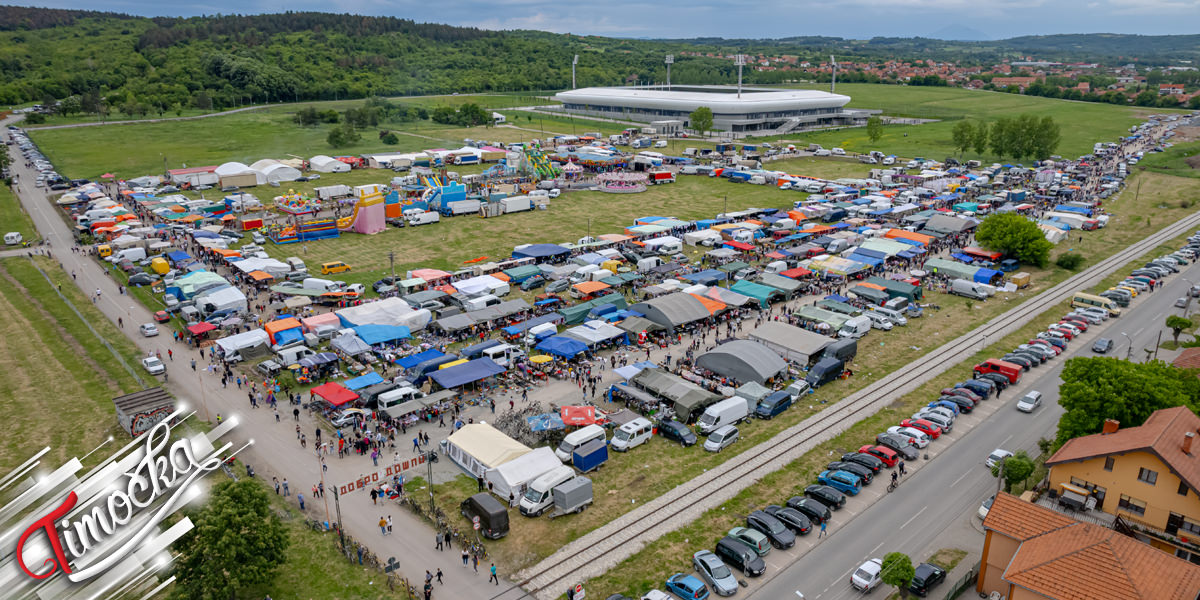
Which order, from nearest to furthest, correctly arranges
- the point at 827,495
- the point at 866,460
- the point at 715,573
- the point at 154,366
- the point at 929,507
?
the point at 715,573 < the point at 827,495 < the point at 929,507 < the point at 866,460 < the point at 154,366

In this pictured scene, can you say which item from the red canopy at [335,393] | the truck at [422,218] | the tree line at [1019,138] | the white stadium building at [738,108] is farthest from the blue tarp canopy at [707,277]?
the white stadium building at [738,108]

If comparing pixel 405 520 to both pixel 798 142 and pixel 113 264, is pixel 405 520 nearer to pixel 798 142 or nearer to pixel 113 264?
pixel 113 264

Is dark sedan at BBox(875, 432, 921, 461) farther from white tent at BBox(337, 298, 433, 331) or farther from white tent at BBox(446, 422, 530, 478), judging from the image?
white tent at BBox(337, 298, 433, 331)

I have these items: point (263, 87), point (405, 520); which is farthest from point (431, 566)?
point (263, 87)

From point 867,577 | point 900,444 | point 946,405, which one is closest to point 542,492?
point 867,577

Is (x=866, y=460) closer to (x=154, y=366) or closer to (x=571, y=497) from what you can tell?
(x=571, y=497)
